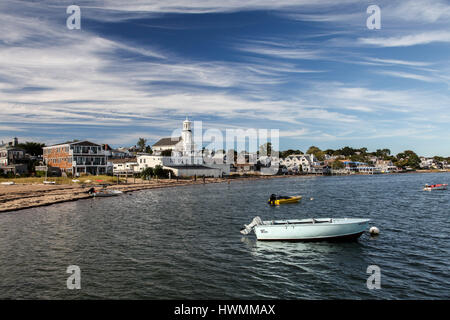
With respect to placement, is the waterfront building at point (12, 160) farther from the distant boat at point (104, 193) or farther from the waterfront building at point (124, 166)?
the distant boat at point (104, 193)

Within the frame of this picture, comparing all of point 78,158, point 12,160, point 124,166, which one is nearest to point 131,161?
point 124,166

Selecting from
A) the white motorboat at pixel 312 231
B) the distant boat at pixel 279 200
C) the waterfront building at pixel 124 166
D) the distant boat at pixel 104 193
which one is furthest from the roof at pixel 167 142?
the white motorboat at pixel 312 231

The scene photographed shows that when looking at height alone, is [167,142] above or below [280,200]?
above

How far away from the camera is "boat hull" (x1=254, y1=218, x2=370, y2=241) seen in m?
24.6

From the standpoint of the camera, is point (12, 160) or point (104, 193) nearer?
point (104, 193)

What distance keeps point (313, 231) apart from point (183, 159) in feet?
358

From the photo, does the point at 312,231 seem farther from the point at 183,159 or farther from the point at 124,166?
the point at 183,159

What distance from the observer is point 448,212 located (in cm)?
4038

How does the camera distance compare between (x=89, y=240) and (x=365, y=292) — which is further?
(x=89, y=240)

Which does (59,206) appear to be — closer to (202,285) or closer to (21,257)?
(21,257)

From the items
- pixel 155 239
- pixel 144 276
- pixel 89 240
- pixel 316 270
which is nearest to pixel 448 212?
pixel 316 270

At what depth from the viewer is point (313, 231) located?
2467cm

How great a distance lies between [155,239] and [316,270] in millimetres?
14230
